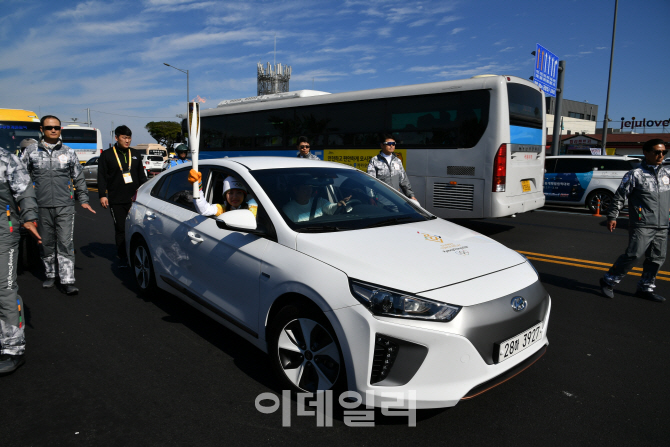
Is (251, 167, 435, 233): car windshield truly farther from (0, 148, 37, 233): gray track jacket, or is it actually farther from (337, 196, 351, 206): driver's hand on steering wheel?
(0, 148, 37, 233): gray track jacket

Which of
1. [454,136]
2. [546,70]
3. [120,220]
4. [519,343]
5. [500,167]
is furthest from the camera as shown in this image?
[546,70]

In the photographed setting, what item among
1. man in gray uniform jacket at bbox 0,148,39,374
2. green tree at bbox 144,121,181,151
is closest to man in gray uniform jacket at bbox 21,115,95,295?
man in gray uniform jacket at bbox 0,148,39,374

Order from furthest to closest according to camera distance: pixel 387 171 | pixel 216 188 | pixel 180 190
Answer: pixel 387 171, pixel 180 190, pixel 216 188

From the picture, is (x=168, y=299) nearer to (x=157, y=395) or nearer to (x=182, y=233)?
(x=182, y=233)

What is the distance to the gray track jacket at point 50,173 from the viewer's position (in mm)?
5074

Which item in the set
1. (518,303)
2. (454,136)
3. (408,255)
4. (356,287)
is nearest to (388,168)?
(454,136)

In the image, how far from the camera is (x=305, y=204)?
340cm

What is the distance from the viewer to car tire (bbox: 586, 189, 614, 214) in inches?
482

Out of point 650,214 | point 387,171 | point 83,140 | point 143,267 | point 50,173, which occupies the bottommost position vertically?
point 143,267

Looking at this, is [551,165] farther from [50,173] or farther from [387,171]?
[50,173]

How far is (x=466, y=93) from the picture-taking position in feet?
28.7

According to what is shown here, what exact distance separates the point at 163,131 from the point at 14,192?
97.3 meters

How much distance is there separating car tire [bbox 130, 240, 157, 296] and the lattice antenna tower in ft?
363

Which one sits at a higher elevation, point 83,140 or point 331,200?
point 83,140
